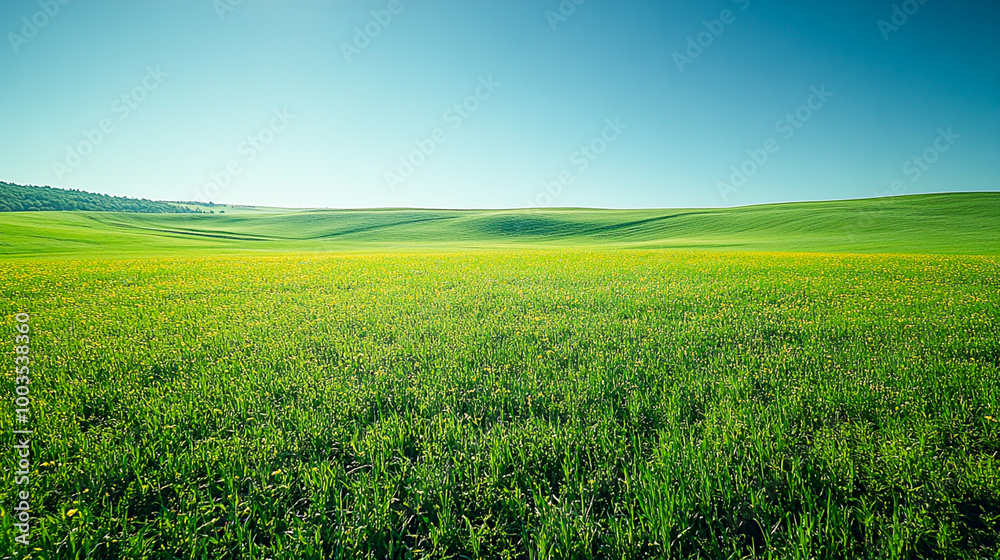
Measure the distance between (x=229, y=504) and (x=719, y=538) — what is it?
127 inches

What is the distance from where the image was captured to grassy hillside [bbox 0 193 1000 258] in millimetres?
43500

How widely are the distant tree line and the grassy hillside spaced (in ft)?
165

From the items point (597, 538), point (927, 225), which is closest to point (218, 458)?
point (597, 538)

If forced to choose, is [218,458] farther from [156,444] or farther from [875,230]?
[875,230]

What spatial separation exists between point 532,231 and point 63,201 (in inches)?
6206

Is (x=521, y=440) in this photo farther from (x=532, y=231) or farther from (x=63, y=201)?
(x=63, y=201)

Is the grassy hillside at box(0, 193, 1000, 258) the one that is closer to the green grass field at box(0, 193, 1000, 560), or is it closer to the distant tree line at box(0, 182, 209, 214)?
the green grass field at box(0, 193, 1000, 560)

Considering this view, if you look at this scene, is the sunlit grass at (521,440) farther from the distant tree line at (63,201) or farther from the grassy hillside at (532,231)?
the distant tree line at (63,201)

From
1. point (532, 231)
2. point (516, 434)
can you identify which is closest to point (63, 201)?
point (532, 231)

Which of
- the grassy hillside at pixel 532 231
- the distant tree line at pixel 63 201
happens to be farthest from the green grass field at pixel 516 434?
the distant tree line at pixel 63 201

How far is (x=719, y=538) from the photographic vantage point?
248cm

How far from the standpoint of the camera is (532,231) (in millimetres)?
81250

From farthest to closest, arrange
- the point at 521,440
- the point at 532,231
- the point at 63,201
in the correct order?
the point at 63,201
the point at 532,231
the point at 521,440

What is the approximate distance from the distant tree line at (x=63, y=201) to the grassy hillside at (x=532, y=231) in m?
50.2
